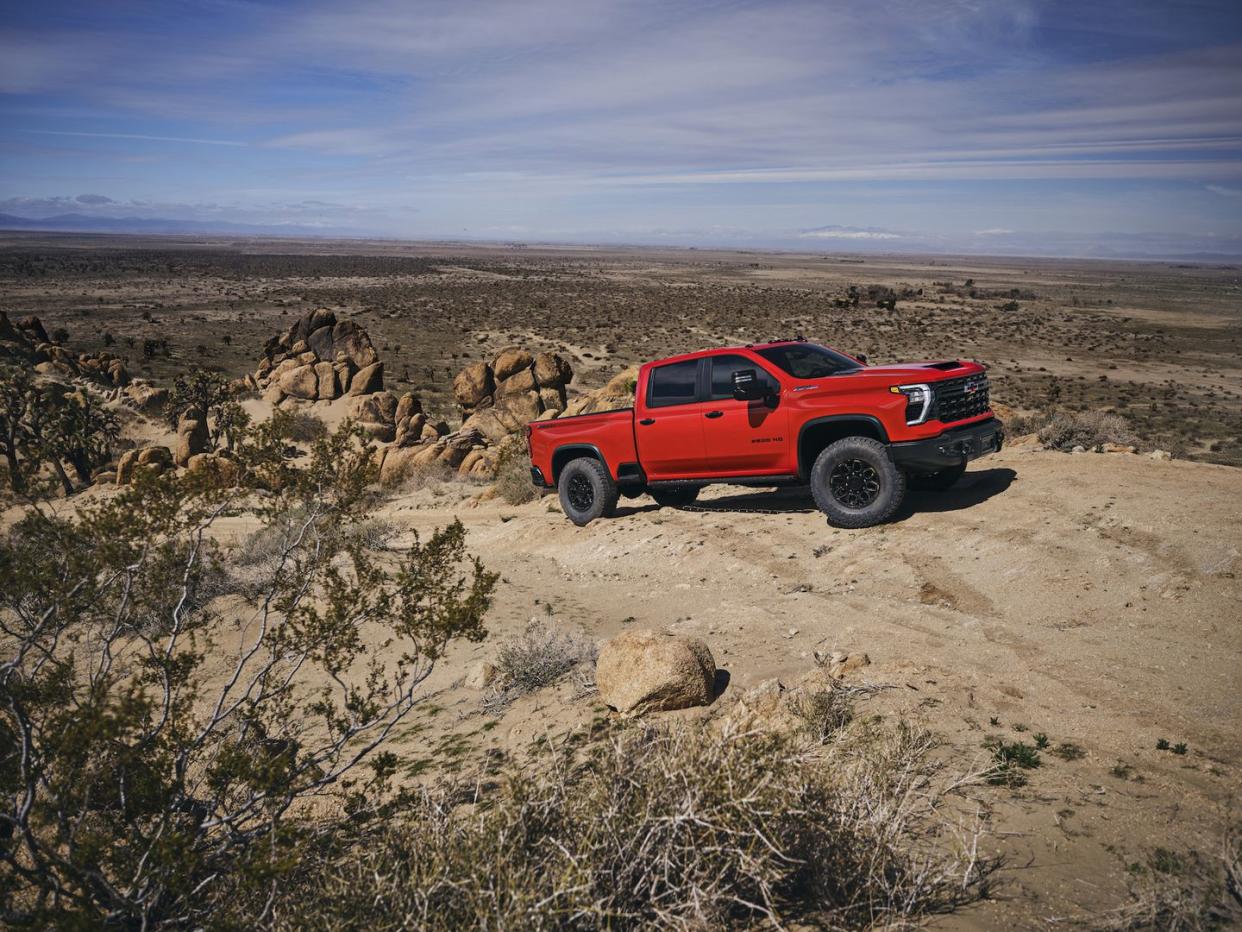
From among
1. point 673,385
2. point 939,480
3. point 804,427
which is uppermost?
point 673,385

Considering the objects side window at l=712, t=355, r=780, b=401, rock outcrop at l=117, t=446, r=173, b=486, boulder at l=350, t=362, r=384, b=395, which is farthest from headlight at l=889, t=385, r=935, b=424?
boulder at l=350, t=362, r=384, b=395

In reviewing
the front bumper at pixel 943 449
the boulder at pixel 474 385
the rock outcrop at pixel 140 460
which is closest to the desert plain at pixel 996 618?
the front bumper at pixel 943 449

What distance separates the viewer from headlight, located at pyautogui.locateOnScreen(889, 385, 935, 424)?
841 cm

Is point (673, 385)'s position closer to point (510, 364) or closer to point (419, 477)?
point (419, 477)

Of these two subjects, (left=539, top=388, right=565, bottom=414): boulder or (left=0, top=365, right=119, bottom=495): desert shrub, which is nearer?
(left=0, top=365, right=119, bottom=495): desert shrub

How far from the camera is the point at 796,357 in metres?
9.63

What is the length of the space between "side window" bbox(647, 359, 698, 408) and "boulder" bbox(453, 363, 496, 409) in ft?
55.1

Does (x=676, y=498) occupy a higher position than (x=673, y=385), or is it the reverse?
(x=673, y=385)

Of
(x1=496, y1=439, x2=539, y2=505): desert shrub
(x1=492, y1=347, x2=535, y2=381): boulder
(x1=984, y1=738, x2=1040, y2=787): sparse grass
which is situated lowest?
(x1=496, y1=439, x2=539, y2=505): desert shrub

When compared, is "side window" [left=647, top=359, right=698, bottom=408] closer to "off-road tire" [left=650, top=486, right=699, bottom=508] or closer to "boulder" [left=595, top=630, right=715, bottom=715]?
"off-road tire" [left=650, top=486, right=699, bottom=508]

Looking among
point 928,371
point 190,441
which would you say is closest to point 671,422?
point 928,371

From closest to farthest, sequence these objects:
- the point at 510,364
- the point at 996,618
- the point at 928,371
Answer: the point at 996,618 < the point at 928,371 < the point at 510,364

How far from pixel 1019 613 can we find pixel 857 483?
8.41ft

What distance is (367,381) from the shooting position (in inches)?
1159
